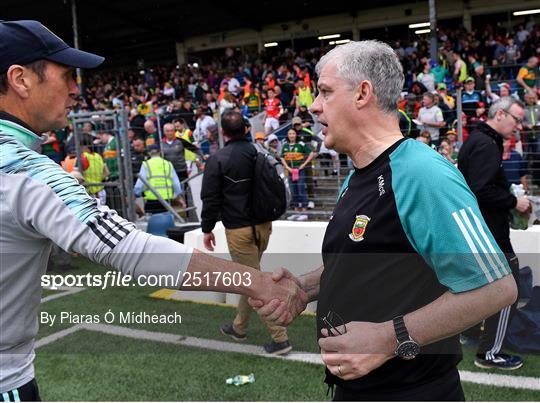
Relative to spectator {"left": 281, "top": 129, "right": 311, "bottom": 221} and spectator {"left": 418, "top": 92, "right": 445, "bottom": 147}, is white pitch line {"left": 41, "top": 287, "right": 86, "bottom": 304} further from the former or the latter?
spectator {"left": 418, "top": 92, "right": 445, "bottom": 147}

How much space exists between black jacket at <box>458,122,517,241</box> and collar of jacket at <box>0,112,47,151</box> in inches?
132

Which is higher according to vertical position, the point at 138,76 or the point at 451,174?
the point at 138,76

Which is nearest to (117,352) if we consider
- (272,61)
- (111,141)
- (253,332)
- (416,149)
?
(253,332)

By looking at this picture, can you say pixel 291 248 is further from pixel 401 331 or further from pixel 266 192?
pixel 401 331

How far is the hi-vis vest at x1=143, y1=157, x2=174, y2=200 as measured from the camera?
895 centimetres

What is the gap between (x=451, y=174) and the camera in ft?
5.69

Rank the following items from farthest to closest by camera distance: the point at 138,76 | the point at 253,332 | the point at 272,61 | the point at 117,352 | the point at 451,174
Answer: the point at 138,76 → the point at 272,61 → the point at 253,332 → the point at 117,352 → the point at 451,174

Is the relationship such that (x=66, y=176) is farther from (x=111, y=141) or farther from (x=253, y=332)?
(x=111, y=141)

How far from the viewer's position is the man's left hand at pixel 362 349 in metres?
1.67

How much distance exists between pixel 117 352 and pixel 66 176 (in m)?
3.90

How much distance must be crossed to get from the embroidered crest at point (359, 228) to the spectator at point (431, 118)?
25.4ft

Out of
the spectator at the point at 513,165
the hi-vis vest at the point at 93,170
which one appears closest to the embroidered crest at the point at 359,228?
the spectator at the point at 513,165

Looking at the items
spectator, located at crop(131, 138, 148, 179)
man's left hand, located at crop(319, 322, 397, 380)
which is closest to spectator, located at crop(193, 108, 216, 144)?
spectator, located at crop(131, 138, 148, 179)

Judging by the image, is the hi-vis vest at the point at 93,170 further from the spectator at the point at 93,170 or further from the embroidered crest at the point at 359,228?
the embroidered crest at the point at 359,228
